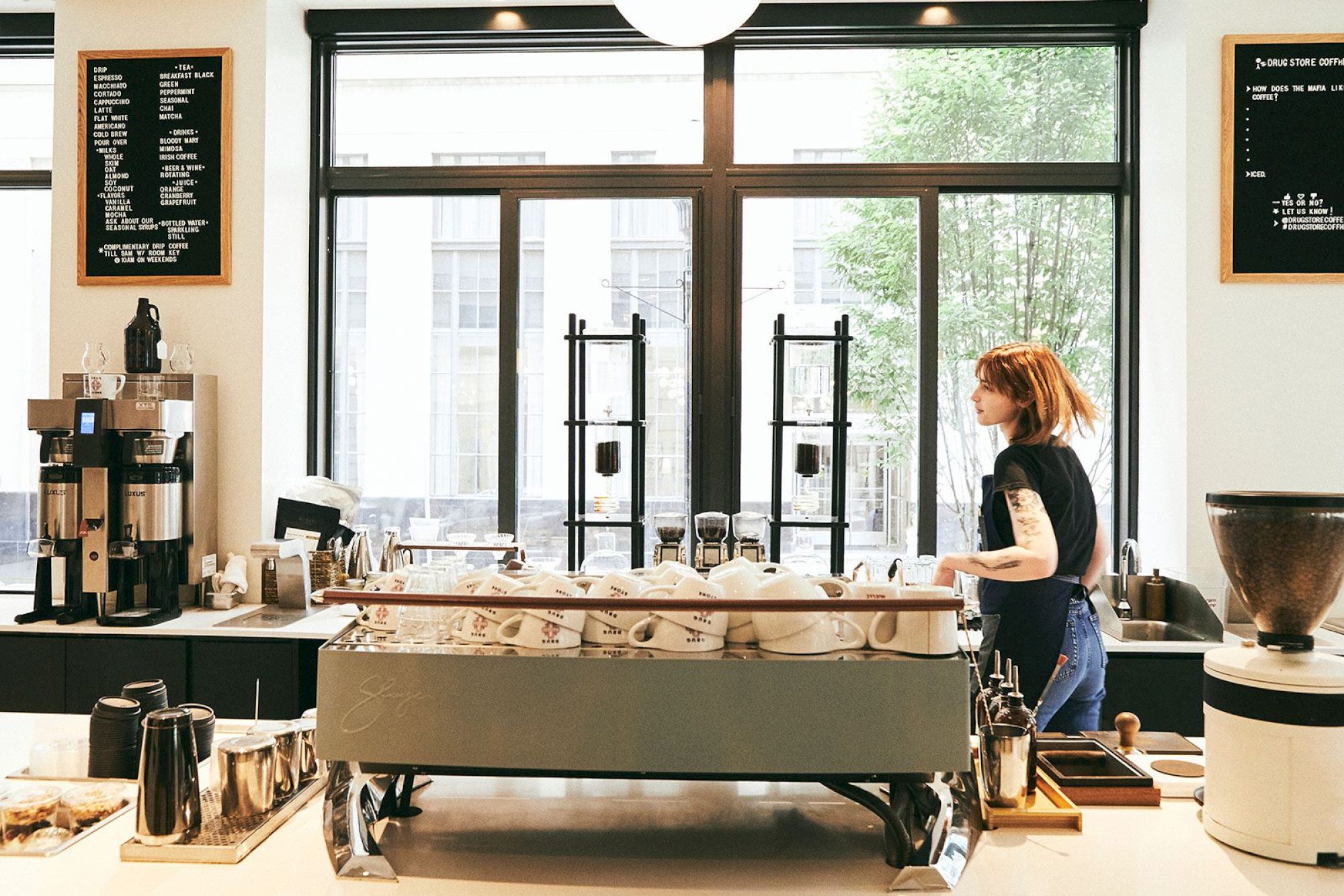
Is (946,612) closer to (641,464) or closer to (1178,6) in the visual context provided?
(641,464)

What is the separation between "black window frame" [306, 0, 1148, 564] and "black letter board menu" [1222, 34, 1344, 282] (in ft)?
1.34

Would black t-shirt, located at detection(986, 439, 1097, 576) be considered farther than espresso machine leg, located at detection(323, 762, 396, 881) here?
Yes

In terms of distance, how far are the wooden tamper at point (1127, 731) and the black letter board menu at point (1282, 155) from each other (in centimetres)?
211

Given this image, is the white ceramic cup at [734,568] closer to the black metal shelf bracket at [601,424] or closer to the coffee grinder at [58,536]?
the black metal shelf bracket at [601,424]

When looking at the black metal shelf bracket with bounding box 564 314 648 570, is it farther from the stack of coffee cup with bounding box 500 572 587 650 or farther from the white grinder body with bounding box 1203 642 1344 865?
the white grinder body with bounding box 1203 642 1344 865

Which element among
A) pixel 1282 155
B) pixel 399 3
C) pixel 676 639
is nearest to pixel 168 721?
pixel 676 639

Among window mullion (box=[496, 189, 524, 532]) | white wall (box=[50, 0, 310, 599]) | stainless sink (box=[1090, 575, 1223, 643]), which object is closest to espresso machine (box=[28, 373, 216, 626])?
white wall (box=[50, 0, 310, 599])

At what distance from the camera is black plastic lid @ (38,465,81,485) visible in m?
2.99

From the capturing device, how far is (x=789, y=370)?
352 cm

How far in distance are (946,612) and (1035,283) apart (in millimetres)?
2774

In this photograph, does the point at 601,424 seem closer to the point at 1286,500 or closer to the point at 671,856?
the point at 671,856

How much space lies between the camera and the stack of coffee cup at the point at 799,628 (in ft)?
3.96

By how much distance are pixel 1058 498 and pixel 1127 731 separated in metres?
0.68

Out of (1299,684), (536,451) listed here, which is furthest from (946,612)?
(536,451)
